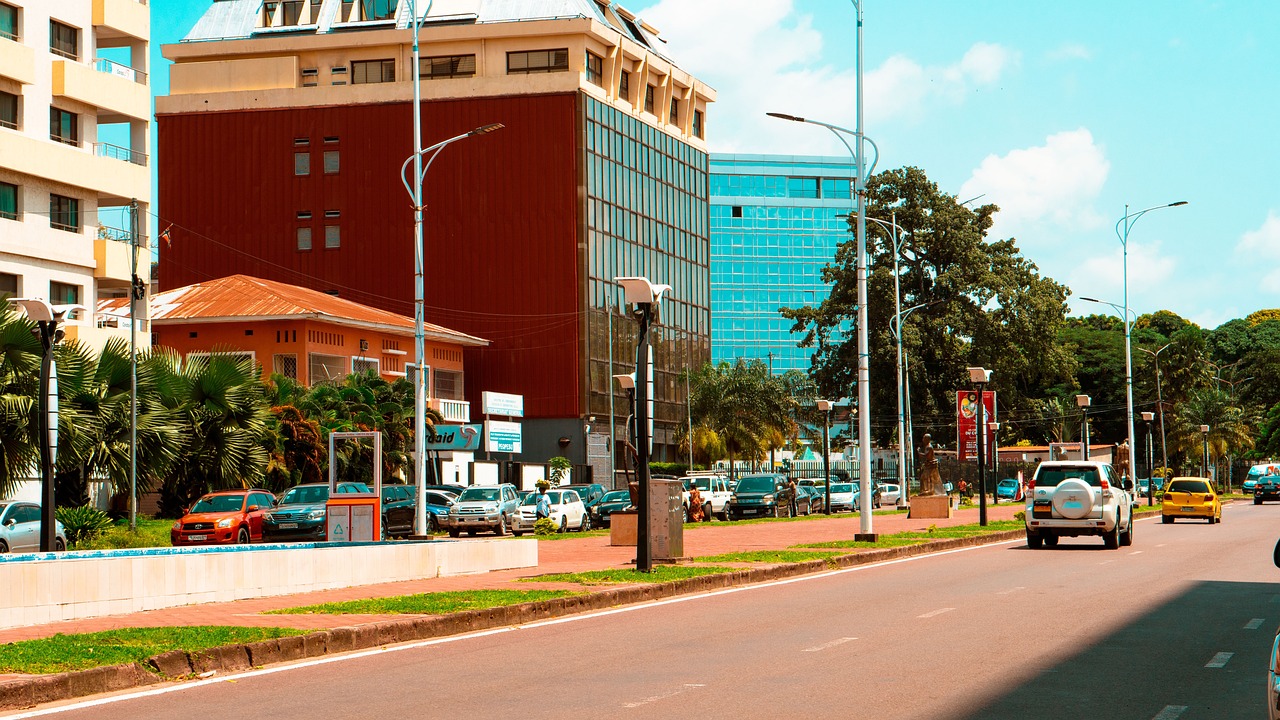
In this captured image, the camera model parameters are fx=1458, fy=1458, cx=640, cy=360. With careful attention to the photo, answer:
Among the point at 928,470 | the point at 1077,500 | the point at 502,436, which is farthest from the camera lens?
the point at 502,436

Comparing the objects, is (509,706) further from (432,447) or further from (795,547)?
(432,447)

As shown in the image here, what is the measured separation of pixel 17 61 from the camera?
45406 millimetres

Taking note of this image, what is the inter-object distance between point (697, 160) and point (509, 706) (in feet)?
291

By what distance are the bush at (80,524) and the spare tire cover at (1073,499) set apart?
72.3 ft

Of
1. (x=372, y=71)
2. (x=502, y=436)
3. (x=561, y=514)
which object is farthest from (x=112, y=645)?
(x=372, y=71)

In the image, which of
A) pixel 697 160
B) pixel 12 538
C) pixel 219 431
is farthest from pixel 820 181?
pixel 12 538

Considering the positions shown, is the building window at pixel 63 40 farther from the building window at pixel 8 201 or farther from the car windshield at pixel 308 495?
the car windshield at pixel 308 495

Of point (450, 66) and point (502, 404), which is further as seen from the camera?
point (450, 66)

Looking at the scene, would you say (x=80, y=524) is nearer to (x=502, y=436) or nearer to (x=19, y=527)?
(x=19, y=527)

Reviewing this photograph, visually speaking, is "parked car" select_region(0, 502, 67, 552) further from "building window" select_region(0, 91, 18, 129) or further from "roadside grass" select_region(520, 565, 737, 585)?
"building window" select_region(0, 91, 18, 129)

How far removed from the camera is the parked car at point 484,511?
140ft

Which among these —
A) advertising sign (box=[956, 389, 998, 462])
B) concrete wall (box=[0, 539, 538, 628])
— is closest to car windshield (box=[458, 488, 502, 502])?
advertising sign (box=[956, 389, 998, 462])

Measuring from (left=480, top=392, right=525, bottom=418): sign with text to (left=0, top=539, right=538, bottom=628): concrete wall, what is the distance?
46.2m

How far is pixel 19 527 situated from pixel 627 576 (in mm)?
15583
